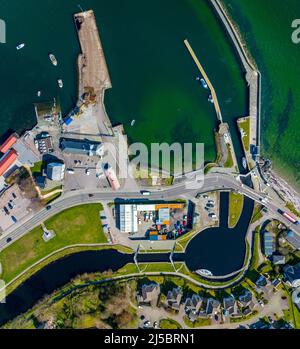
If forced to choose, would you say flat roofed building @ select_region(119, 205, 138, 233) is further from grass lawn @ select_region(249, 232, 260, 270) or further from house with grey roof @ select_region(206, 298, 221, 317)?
grass lawn @ select_region(249, 232, 260, 270)

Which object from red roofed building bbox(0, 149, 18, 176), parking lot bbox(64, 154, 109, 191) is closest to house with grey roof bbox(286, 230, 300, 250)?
parking lot bbox(64, 154, 109, 191)

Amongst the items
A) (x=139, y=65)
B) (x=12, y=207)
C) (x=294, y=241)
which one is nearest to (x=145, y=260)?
(x=12, y=207)

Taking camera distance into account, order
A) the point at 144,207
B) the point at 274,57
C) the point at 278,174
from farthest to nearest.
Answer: the point at 278,174 → the point at 274,57 → the point at 144,207

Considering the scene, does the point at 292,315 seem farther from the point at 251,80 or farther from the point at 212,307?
the point at 251,80

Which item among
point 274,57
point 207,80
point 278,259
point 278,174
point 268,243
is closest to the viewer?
point 278,259

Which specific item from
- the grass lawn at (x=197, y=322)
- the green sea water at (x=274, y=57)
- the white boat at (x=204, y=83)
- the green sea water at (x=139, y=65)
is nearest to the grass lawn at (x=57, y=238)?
the green sea water at (x=139, y=65)

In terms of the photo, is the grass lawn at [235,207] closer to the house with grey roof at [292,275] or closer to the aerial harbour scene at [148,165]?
the aerial harbour scene at [148,165]
